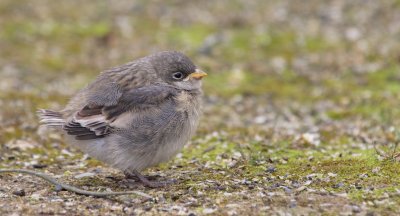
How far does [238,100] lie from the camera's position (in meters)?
14.8

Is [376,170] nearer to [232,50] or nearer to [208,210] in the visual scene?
[208,210]

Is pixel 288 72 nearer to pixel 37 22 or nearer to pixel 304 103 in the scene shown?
pixel 304 103

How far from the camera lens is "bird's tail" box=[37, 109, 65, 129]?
8625mm

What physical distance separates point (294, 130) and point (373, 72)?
463 cm

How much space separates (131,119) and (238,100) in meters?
6.77

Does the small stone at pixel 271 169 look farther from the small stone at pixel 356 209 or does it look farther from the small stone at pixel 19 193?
the small stone at pixel 19 193

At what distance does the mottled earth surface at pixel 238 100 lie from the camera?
7.65 metres

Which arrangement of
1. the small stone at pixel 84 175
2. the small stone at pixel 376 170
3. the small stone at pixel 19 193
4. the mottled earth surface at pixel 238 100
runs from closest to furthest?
the mottled earth surface at pixel 238 100 < the small stone at pixel 19 193 < the small stone at pixel 376 170 < the small stone at pixel 84 175

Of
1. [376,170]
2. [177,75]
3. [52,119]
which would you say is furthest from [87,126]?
[376,170]

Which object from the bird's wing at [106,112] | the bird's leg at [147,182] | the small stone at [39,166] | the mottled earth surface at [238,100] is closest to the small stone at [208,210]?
the mottled earth surface at [238,100]

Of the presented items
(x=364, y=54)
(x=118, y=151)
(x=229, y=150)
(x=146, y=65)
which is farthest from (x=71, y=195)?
(x=364, y=54)

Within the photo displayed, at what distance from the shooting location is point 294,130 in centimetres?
1226

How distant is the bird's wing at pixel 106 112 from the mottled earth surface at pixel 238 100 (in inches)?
27.1

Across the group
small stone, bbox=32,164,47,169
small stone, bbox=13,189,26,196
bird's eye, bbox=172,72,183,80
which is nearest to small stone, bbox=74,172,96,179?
small stone, bbox=32,164,47,169
